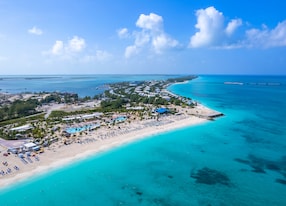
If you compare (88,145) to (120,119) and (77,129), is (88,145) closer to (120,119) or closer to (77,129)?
(77,129)

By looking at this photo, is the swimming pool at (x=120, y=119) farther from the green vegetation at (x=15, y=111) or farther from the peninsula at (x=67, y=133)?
the green vegetation at (x=15, y=111)

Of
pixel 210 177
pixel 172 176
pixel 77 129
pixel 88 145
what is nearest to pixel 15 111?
pixel 77 129

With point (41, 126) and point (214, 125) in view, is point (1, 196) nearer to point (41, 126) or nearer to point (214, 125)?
point (41, 126)

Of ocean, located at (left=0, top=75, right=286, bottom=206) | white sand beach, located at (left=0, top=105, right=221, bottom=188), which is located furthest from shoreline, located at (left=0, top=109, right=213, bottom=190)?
ocean, located at (left=0, top=75, right=286, bottom=206)

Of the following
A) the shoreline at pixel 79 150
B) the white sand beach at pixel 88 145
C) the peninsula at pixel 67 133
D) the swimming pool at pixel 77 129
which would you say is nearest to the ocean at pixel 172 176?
the shoreline at pixel 79 150

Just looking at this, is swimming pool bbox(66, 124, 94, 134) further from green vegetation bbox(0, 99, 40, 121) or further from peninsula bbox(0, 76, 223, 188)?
green vegetation bbox(0, 99, 40, 121)

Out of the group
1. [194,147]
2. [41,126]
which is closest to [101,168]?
[194,147]
